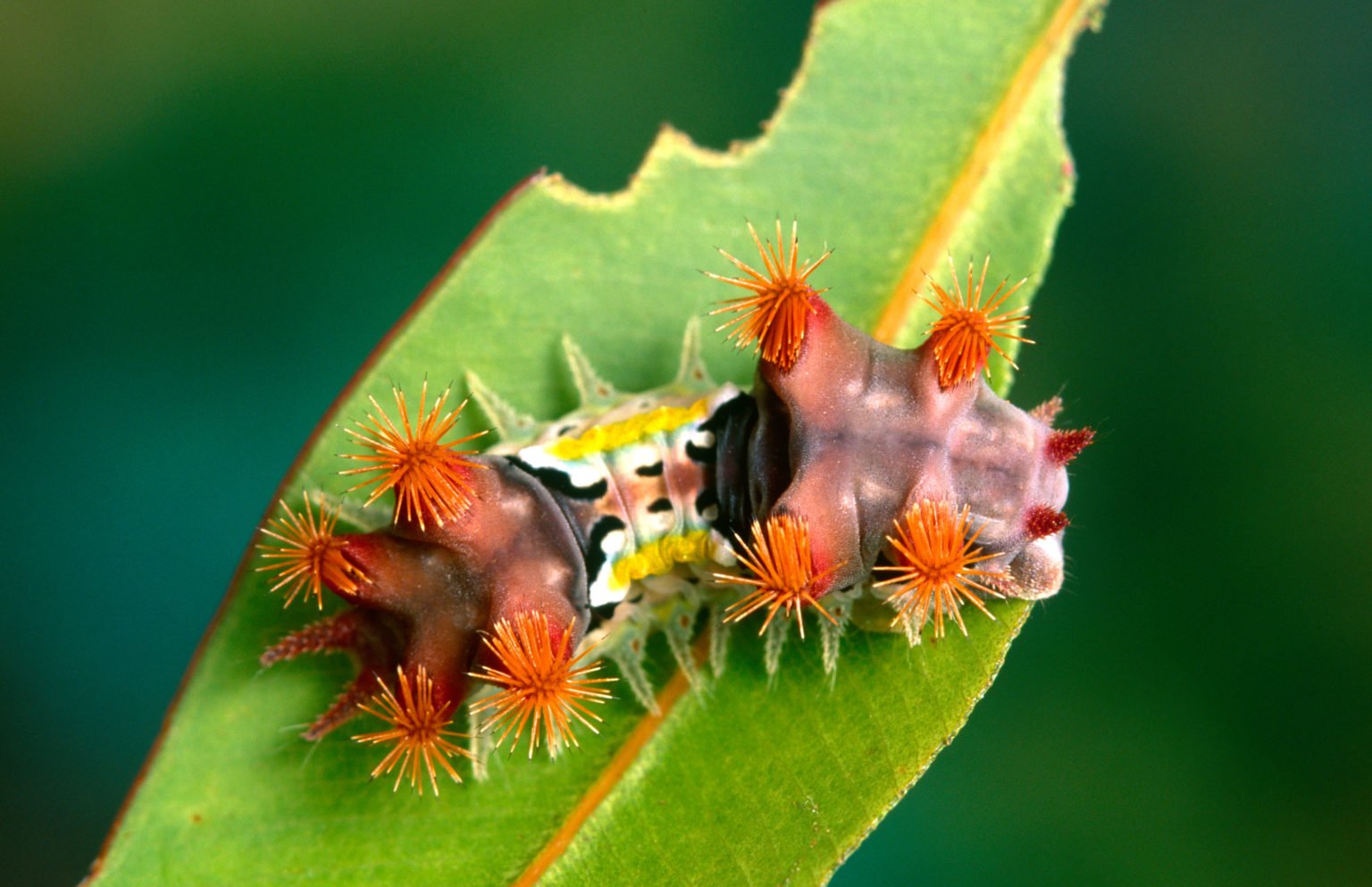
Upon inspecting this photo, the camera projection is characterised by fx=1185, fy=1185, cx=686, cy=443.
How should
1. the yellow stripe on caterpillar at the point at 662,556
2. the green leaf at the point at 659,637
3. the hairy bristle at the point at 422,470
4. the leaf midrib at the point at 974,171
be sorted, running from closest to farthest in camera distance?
1. the hairy bristle at the point at 422,470
2. the green leaf at the point at 659,637
3. the yellow stripe on caterpillar at the point at 662,556
4. the leaf midrib at the point at 974,171

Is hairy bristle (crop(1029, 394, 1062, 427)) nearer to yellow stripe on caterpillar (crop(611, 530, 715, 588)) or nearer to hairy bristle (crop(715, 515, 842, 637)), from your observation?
hairy bristle (crop(715, 515, 842, 637))

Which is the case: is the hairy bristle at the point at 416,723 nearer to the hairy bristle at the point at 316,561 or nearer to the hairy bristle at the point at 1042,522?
the hairy bristle at the point at 316,561

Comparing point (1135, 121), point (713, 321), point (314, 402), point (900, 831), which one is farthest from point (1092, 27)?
point (314, 402)

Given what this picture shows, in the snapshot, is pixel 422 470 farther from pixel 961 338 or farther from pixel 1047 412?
pixel 1047 412

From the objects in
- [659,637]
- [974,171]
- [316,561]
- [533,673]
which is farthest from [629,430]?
[974,171]

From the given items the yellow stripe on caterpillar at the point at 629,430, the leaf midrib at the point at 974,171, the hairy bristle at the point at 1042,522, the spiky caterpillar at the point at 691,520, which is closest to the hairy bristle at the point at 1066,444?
the spiky caterpillar at the point at 691,520

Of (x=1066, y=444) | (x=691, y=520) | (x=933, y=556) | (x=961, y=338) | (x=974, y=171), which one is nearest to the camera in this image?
(x=933, y=556)

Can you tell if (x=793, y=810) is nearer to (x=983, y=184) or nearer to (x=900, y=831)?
(x=983, y=184)

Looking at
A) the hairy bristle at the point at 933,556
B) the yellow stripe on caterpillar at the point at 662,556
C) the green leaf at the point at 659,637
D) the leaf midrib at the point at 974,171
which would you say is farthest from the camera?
the leaf midrib at the point at 974,171
